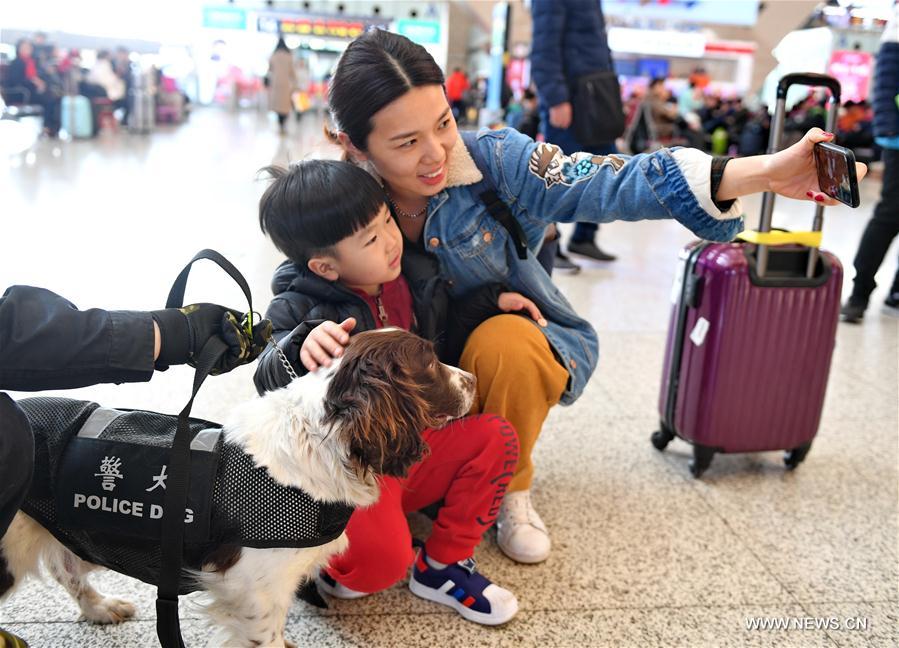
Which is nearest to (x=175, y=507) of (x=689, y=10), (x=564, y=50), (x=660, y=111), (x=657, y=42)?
(x=564, y=50)

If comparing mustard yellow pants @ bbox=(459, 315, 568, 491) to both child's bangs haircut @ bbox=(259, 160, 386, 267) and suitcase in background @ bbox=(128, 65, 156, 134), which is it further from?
suitcase in background @ bbox=(128, 65, 156, 134)

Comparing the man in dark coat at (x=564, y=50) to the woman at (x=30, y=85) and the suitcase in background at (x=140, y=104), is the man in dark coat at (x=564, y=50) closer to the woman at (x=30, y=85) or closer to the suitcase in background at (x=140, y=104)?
the woman at (x=30, y=85)

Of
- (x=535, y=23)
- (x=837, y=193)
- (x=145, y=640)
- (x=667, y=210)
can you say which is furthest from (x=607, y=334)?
(x=145, y=640)

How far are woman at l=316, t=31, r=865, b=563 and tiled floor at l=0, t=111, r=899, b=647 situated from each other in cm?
21

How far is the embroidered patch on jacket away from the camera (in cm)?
159

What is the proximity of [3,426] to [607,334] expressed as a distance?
2.92m

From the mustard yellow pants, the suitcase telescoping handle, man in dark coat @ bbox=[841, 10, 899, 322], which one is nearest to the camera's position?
the mustard yellow pants

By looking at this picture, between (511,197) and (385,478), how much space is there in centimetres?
75

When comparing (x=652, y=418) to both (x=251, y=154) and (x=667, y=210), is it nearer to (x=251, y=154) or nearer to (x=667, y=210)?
(x=667, y=210)

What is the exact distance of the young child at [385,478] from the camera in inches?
61.1

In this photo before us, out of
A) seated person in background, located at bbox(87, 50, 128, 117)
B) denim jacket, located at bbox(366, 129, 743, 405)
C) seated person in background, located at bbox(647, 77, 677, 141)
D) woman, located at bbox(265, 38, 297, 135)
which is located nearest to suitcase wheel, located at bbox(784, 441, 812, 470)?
denim jacket, located at bbox(366, 129, 743, 405)

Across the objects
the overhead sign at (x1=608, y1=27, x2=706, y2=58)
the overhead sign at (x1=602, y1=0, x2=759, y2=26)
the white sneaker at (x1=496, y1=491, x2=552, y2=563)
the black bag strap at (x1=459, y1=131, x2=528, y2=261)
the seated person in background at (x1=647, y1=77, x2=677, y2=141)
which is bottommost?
the white sneaker at (x1=496, y1=491, x2=552, y2=563)

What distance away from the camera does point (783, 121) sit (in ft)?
6.50

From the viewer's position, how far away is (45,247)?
448 centimetres
